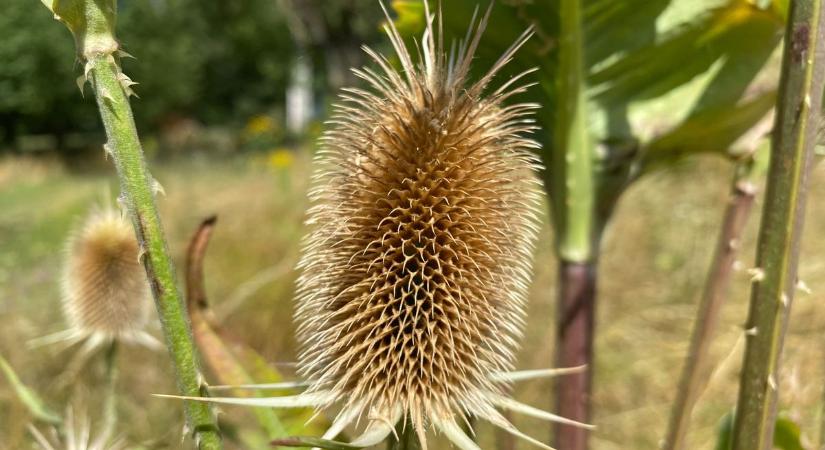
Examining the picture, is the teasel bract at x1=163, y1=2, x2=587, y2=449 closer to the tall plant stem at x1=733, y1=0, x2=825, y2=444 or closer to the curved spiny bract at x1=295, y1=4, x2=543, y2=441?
the curved spiny bract at x1=295, y1=4, x2=543, y2=441

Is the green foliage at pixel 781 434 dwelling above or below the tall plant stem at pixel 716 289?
below

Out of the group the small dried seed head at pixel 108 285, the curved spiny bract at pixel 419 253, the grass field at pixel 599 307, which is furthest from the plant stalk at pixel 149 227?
the grass field at pixel 599 307

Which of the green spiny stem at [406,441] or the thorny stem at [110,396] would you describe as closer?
the green spiny stem at [406,441]

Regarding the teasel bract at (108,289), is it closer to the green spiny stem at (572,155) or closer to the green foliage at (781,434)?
the green spiny stem at (572,155)

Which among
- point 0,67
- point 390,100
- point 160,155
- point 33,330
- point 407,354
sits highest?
point 0,67

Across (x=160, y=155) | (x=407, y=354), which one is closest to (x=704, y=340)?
(x=407, y=354)

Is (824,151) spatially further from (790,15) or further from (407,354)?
(407,354)

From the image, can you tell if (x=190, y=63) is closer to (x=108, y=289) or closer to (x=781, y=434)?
(x=108, y=289)
